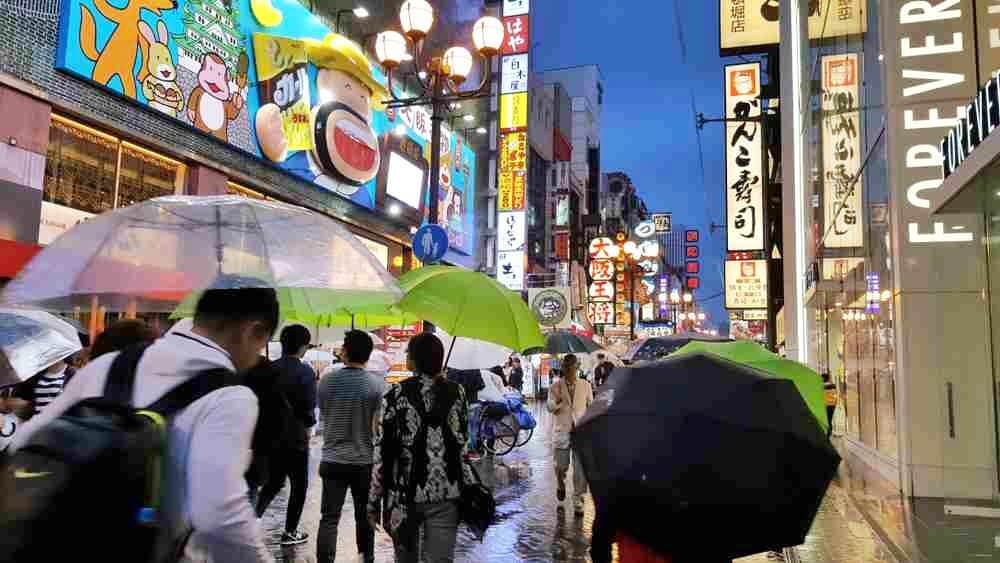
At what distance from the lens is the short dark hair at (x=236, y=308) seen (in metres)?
2.58

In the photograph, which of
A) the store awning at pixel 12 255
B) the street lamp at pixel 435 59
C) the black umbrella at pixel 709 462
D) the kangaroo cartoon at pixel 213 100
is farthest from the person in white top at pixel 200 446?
the kangaroo cartoon at pixel 213 100

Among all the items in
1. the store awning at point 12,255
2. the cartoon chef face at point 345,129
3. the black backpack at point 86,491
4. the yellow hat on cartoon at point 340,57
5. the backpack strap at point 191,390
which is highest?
the yellow hat on cartoon at point 340,57

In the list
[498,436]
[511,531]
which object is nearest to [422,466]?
[511,531]

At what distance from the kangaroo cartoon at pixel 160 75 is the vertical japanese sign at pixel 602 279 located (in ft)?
84.1

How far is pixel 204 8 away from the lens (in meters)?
17.3

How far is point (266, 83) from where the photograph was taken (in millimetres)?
19641

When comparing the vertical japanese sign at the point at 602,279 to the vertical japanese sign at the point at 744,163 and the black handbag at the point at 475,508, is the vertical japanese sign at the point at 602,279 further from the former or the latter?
the black handbag at the point at 475,508

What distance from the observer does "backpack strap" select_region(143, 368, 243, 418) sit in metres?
2.17

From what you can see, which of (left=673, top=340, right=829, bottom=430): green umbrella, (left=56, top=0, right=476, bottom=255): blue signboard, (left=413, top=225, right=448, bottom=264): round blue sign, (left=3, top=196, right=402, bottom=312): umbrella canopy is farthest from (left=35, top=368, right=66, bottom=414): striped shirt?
(left=56, top=0, right=476, bottom=255): blue signboard

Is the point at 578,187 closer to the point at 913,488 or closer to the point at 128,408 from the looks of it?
the point at 913,488

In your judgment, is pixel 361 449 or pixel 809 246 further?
pixel 809 246

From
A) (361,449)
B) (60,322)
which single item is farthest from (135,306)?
(60,322)

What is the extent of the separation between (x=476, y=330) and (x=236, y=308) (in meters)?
3.17

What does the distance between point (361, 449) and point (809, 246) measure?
19.8 m
